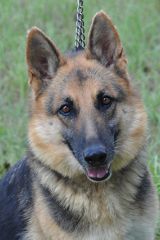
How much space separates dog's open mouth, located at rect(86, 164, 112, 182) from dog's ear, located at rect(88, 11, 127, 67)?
73 centimetres

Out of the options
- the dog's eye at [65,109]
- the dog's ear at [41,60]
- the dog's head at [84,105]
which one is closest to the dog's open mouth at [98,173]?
the dog's head at [84,105]

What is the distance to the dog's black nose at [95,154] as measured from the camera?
3855mm

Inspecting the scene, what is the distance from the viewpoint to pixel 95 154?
3.86m

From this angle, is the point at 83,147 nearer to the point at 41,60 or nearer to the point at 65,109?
the point at 65,109

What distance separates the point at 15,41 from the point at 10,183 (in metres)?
3.38

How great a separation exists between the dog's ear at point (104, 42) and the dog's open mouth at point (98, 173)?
730 mm

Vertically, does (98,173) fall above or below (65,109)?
below

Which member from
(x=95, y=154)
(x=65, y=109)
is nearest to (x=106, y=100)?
(x=65, y=109)

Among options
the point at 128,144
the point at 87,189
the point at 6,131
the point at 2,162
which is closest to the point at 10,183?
the point at 87,189

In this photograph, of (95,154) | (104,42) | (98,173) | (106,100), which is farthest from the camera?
(104,42)

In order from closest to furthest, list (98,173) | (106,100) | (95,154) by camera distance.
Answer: (95,154), (98,173), (106,100)

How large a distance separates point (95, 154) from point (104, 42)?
0.84m

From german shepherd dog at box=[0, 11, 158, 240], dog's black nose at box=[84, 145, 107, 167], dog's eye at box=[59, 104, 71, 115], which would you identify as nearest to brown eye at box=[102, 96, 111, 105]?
german shepherd dog at box=[0, 11, 158, 240]

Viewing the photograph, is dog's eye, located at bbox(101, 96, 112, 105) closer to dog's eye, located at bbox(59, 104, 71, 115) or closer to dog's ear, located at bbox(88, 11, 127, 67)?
dog's eye, located at bbox(59, 104, 71, 115)
